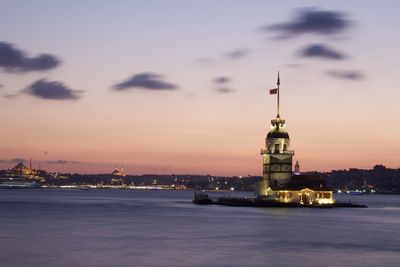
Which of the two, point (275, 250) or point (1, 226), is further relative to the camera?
point (1, 226)

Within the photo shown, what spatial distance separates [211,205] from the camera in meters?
144

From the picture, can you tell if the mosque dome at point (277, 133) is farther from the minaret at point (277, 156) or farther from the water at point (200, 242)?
the water at point (200, 242)

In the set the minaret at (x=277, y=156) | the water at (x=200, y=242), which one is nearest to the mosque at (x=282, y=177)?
the minaret at (x=277, y=156)

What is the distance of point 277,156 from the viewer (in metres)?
115

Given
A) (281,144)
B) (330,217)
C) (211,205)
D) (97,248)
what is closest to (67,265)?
(97,248)

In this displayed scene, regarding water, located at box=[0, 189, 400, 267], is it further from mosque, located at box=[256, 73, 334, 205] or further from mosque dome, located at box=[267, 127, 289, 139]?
mosque dome, located at box=[267, 127, 289, 139]

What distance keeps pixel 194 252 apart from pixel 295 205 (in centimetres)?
6192

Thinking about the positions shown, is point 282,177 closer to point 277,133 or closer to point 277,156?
point 277,156

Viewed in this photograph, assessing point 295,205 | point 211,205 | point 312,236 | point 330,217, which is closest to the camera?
point 312,236

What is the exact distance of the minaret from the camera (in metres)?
115

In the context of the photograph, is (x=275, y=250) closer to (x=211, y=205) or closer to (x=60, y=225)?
(x=60, y=225)

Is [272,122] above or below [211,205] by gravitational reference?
above

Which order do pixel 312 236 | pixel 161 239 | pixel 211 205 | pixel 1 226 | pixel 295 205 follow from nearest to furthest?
pixel 161 239, pixel 312 236, pixel 1 226, pixel 295 205, pixel 211 205

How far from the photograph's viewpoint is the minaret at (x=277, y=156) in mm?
114875
